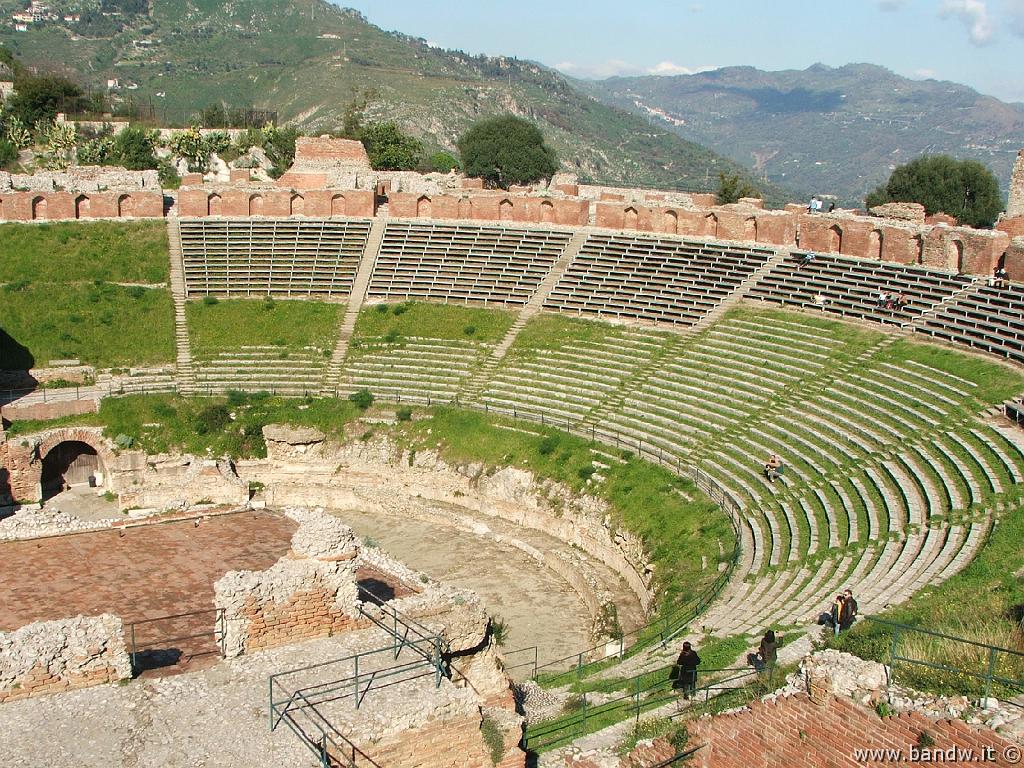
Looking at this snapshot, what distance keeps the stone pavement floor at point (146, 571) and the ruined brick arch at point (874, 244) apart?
21.2 metres

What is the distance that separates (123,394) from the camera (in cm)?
3316

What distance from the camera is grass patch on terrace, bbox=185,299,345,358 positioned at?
120 ft

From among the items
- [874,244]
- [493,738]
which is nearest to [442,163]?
[874,244]

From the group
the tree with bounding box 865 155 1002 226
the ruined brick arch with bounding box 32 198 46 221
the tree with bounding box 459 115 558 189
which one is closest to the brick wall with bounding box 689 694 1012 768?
the ruined brick arch with bounding box 32 198 46 221

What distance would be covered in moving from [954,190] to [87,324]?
150ft

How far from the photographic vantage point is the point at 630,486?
26.9 meters

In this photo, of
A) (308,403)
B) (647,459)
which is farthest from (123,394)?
(647,459)

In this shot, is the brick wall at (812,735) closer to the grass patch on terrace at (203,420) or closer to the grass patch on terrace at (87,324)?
the grass patch on terrace at (203,420)

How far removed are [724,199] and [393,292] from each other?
26.9 m

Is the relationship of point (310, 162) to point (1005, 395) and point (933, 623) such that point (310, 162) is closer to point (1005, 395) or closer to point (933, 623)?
point (1005, 395)

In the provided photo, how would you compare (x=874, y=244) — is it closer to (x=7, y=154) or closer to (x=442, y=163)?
(x=442, y=163)

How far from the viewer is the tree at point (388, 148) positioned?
64.8 metres

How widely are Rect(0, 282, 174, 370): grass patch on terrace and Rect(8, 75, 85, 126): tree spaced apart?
33.8 metres

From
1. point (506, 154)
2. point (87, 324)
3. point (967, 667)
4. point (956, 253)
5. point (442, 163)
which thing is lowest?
point (967, 667)
